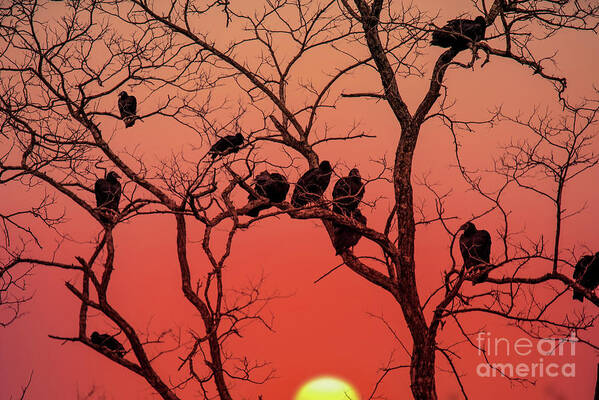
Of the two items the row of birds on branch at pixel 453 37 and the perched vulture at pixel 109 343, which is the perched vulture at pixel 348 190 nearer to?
the row of birds on branch at pixel 453 37

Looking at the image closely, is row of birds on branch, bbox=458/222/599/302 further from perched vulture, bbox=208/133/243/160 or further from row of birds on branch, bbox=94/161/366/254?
perched vulture, bbox=208/133/243/160

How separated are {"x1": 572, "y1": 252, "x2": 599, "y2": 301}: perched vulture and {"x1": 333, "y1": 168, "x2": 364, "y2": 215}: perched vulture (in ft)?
5.83

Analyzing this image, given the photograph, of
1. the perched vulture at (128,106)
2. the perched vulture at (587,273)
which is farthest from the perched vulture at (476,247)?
the perched vulture at (128,106)

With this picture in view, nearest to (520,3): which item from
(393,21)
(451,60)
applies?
(451,60)

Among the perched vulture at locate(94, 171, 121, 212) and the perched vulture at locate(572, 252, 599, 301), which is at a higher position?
the perched vulture at locate(94, 171, 121, 212)

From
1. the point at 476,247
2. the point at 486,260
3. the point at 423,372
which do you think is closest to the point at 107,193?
the point at 423,372

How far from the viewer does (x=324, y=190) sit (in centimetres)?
539

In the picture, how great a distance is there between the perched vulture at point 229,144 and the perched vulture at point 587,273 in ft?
9.34

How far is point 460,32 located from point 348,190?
60.8 inches

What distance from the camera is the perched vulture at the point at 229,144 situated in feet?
18.2

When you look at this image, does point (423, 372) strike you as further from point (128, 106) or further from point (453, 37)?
point (128, 106)

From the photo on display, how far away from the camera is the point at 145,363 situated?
205 inches

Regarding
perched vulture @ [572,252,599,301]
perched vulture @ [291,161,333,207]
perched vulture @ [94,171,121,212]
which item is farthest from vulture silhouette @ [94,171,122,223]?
perched vulture @ [572,252,599,301]

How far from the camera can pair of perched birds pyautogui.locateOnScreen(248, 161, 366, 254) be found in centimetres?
517
